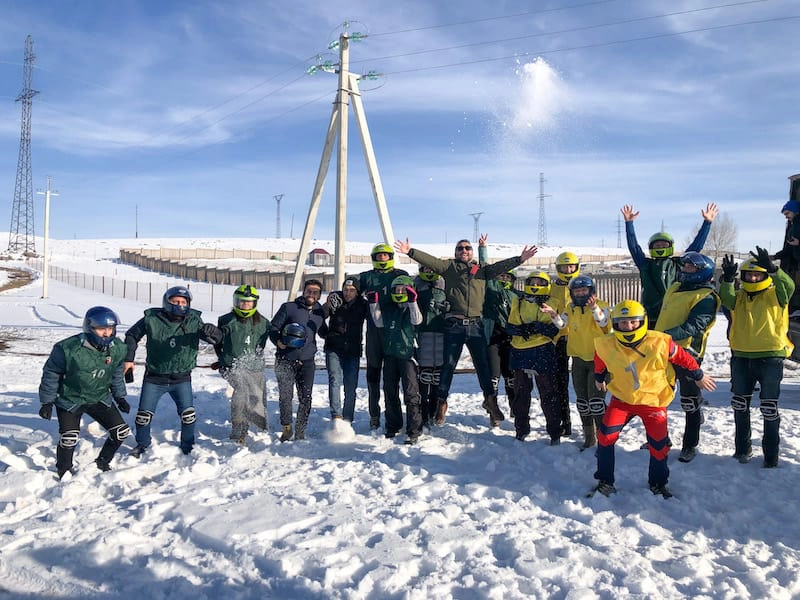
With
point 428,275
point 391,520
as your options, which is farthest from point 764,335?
point 391,520

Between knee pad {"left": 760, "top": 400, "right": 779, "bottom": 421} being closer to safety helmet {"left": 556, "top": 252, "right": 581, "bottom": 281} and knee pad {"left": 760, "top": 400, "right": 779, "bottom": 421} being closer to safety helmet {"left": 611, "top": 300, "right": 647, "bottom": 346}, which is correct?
safety helmet {"left": 611, "top": 300, "right": 647, "bottom": 346}

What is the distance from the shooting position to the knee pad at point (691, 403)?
591 cm

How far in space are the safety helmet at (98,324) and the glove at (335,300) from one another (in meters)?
2.27

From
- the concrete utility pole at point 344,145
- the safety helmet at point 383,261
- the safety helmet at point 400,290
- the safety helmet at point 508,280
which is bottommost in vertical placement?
the safety helmet at point 400,290

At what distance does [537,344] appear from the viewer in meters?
6.50

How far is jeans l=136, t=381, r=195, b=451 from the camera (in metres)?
6.30

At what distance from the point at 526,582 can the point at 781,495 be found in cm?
274

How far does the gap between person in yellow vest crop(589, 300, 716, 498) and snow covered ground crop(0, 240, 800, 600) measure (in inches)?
11.1

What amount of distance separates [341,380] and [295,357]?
69 centimetres

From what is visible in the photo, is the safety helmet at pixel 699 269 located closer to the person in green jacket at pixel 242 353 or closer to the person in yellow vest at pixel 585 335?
the person in yellow vest at pixel 585 335

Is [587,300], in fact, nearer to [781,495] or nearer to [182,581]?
[781,495]

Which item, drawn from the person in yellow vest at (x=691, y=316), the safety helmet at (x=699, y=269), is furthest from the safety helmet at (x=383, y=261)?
the safety helmet at (x=699, y=269)

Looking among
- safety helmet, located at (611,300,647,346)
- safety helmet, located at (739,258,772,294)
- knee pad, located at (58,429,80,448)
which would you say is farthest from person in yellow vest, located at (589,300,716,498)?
knee pad, located at (58,429,80,448)

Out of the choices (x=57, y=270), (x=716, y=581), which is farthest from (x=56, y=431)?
(x=57, y=270)
